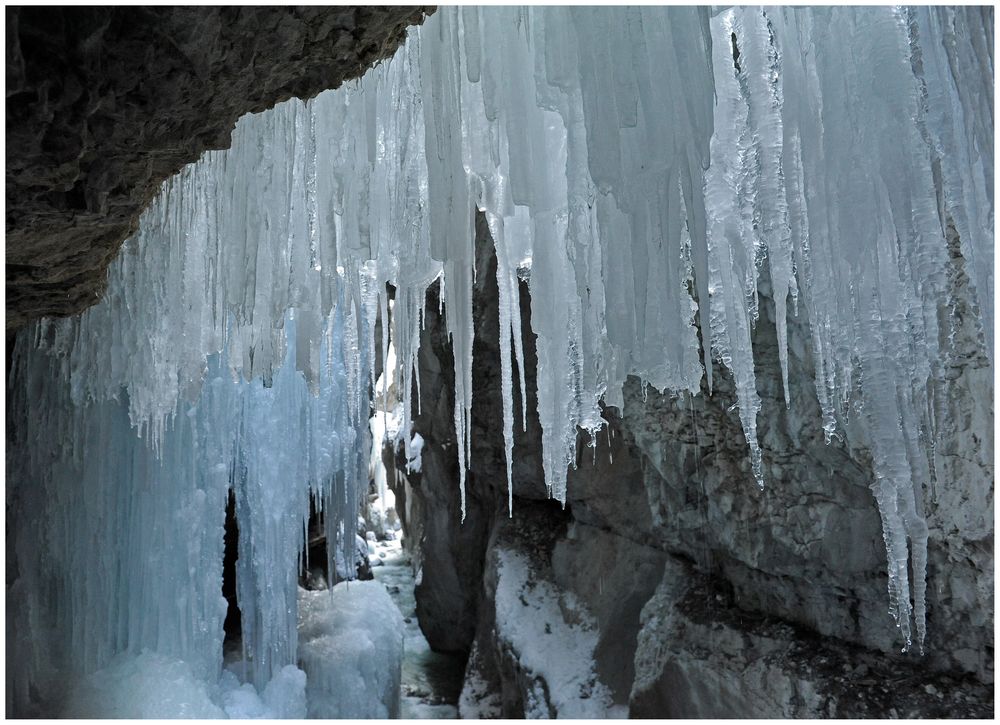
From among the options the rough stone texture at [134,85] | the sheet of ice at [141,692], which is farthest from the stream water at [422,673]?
the rough stone texture at [134,85]

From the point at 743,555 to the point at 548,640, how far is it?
236 cm

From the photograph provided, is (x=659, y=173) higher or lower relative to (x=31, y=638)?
higher

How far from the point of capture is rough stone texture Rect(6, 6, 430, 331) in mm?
1336

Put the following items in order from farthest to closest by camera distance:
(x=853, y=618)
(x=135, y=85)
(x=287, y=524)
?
(x=287, y=524), (x=853, y=618), (x=135, y=85)

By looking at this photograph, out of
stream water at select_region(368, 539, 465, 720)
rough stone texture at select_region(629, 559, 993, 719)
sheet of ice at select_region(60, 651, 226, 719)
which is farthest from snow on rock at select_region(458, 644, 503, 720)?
sheet of ice at select_region(60, 651, 226, 719)

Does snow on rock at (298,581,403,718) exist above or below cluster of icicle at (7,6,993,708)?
below

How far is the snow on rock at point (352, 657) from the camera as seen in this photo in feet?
20.7

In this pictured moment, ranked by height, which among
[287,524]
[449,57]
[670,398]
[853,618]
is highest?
[449,57]

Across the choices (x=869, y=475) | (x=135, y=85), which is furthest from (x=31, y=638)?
(x=869, y=475)

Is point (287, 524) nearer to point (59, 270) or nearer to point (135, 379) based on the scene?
point (135, 379)

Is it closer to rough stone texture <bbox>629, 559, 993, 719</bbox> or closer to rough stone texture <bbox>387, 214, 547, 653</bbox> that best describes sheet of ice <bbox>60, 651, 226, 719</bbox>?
rough stone texture <bbox>387, 214, 547, 653</bbox>

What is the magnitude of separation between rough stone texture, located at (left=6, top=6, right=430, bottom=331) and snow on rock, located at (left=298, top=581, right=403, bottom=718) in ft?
17.4

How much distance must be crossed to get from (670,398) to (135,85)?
14.7 feet

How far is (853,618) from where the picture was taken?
4.55 m
